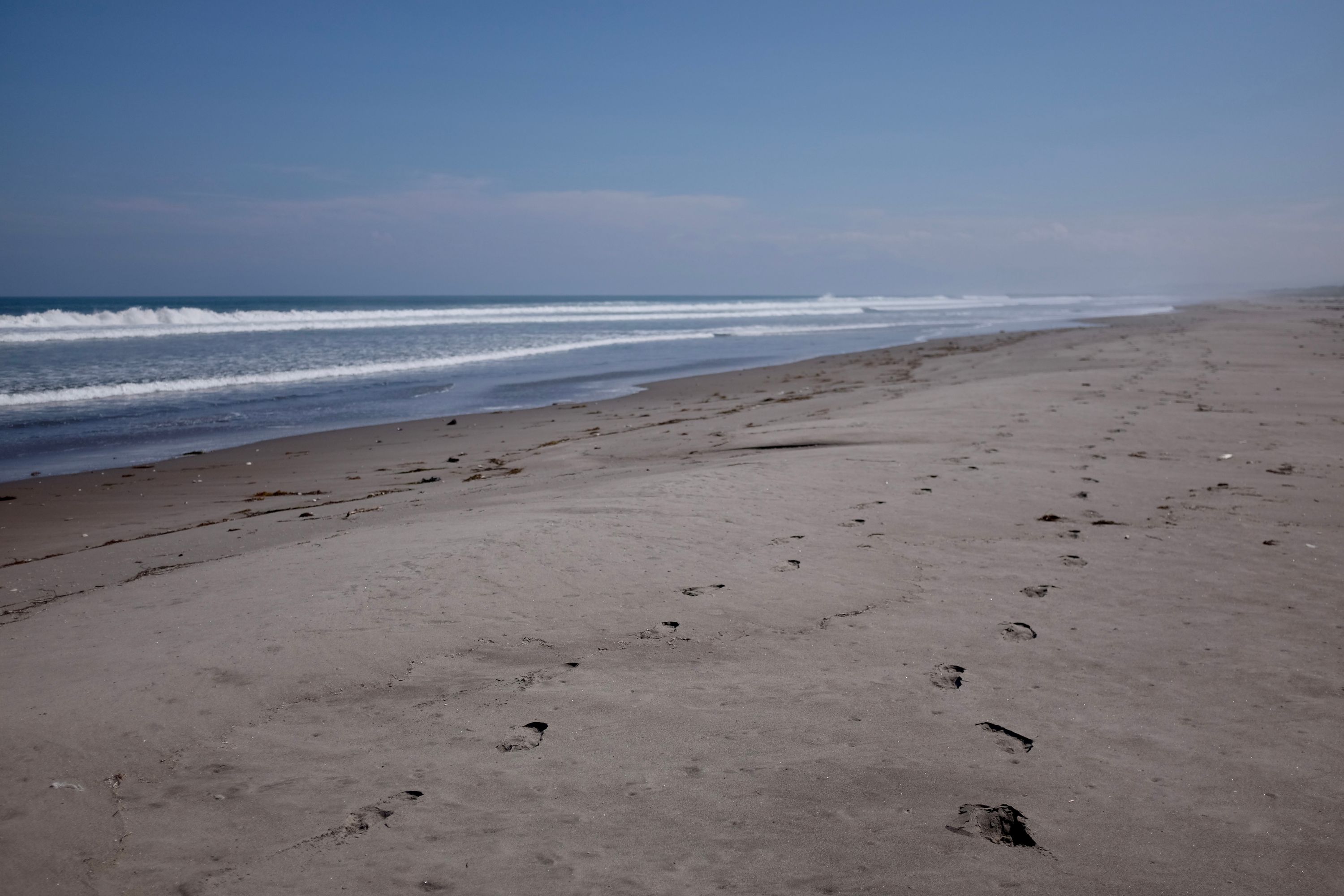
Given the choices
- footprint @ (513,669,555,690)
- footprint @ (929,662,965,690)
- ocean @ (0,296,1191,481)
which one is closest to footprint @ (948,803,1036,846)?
footprint @ (929,662,965,690)

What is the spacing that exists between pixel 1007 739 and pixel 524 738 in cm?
173

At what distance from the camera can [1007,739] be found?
284 centimetres

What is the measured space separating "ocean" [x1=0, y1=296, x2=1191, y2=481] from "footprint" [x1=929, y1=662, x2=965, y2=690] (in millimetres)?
9733

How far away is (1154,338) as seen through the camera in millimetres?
21266

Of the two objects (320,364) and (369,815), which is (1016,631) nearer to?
(369,815)

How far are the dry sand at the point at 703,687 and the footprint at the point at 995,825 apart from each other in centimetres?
1

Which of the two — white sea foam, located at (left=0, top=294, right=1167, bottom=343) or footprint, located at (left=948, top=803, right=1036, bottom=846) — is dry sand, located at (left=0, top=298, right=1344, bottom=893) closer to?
footprint, located at (left=948, top=803, right=1036, bottom=846)

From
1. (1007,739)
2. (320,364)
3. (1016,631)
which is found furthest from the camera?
(320,364)

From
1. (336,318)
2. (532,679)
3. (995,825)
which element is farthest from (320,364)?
(336,318)

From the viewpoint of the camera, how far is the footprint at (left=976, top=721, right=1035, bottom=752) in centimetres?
278

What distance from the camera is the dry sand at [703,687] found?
7.47ft

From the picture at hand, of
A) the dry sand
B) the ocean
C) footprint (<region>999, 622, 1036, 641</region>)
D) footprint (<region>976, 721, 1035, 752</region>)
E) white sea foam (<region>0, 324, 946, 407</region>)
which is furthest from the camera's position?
white sea foam (<region>0, 324, 946, 407</region>)

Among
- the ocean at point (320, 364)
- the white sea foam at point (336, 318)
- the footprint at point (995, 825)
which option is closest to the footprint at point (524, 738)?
the footprint at point (995, 825)

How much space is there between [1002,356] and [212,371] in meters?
18.4
